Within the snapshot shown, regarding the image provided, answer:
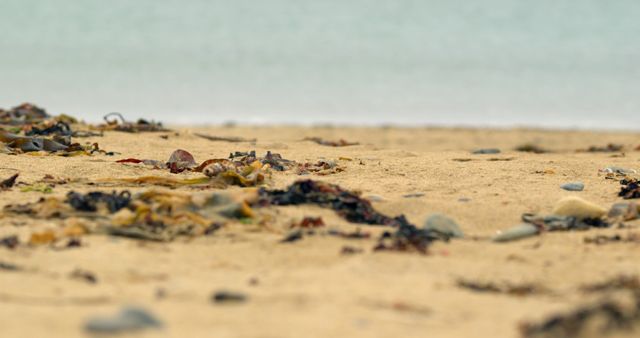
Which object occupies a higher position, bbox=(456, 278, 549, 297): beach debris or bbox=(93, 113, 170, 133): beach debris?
bbox=(93, 113, 170, 133): beach debris

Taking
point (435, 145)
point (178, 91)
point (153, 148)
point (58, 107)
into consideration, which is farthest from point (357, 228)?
point (178, 91)

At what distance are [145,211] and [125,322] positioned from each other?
2096 mm

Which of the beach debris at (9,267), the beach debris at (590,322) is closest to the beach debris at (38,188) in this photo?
the beach debris at (9,267)

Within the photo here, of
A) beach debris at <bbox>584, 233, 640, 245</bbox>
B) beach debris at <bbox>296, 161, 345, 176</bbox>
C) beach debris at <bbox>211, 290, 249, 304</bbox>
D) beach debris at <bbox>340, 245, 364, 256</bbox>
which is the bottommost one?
beach debris at <bbox>211, 290, 249, 304</bbox>

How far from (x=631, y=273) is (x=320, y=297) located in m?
1.48

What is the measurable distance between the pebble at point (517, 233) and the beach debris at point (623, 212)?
0.75m

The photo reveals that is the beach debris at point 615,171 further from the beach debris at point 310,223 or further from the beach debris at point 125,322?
the beach debris at point 125,322

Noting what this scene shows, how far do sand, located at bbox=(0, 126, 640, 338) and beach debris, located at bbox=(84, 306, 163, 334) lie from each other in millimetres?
53

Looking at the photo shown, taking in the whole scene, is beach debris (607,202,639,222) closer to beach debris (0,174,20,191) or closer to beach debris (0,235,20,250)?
beach debris (0,235,20,250)

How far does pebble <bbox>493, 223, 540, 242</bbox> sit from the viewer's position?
16.7 feet

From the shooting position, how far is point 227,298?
3.65 metres

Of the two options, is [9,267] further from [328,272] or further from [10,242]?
[328,272]

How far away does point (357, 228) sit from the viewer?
16.9ft

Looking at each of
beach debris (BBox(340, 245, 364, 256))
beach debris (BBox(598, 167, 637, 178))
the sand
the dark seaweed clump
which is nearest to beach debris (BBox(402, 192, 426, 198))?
the sand
